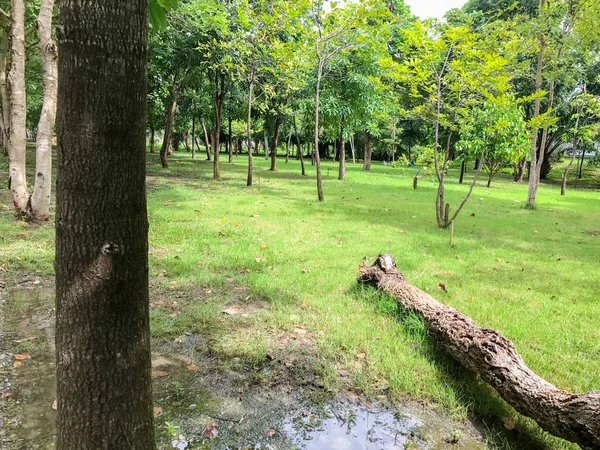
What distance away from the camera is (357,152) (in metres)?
49.5

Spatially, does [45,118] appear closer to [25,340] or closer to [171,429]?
[25,340]

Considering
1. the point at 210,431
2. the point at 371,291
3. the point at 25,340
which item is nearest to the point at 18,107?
the point at 25,340

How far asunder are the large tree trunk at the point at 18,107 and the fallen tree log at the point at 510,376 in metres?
6.94

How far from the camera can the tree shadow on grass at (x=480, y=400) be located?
8.36 ft

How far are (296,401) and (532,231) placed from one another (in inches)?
338

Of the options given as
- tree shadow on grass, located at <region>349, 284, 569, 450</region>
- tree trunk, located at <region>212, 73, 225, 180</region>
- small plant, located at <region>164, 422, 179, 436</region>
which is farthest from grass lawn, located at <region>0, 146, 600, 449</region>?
tree trunk, located at <region>212, 73, 225, 180</region>

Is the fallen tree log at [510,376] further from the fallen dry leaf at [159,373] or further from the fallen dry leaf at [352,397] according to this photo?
the fallen dry leaf at [159,373]

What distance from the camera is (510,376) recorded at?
269cm

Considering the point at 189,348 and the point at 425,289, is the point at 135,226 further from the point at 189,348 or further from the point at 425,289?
the point at 425,289

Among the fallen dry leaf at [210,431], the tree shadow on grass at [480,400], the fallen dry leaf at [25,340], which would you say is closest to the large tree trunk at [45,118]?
the fallen dry leaf at [25,340]

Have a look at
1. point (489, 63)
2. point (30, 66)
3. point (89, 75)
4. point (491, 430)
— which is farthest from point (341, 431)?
point (30, 66)

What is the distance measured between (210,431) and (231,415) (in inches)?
8.0

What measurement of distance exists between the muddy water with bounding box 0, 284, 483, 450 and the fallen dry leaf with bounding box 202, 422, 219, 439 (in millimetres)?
18

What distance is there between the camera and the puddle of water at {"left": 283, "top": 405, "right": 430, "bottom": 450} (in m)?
2.49
